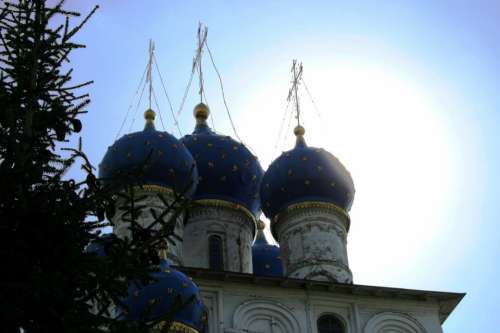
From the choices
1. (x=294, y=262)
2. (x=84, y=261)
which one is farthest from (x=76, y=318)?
(x=294, y=262)

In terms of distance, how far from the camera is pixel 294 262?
18688 millimetres

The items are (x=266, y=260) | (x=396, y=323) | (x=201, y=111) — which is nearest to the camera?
(x=396, y=323)

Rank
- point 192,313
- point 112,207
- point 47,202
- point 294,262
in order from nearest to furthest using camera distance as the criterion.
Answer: point 47,202
point 112,207
point 192,313
point 294,262

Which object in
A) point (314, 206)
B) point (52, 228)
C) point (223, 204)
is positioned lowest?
point (52, 228)

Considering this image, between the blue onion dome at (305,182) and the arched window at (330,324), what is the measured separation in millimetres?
2958

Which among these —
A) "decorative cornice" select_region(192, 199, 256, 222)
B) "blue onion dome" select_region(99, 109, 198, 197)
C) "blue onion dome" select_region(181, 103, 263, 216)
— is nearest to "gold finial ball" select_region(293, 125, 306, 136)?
"blue onion dome" select_region(181, 103, 263, 216)

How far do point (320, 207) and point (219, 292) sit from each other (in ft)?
11.6

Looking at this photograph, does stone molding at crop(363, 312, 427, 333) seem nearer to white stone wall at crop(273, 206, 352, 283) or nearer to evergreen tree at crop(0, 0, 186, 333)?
white stone wall at crop(273, 206, 352, 283)

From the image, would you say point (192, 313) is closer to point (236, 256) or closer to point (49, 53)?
point (236, 256)

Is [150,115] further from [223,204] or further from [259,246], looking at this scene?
[259,246]

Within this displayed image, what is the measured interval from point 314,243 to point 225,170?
3.14 m

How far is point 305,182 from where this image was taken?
19438 millimetres

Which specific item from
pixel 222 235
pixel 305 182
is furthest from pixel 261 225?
pixel 305 182

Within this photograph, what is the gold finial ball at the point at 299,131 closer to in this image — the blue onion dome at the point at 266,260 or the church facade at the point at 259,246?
the church facade at the point at 259,246
